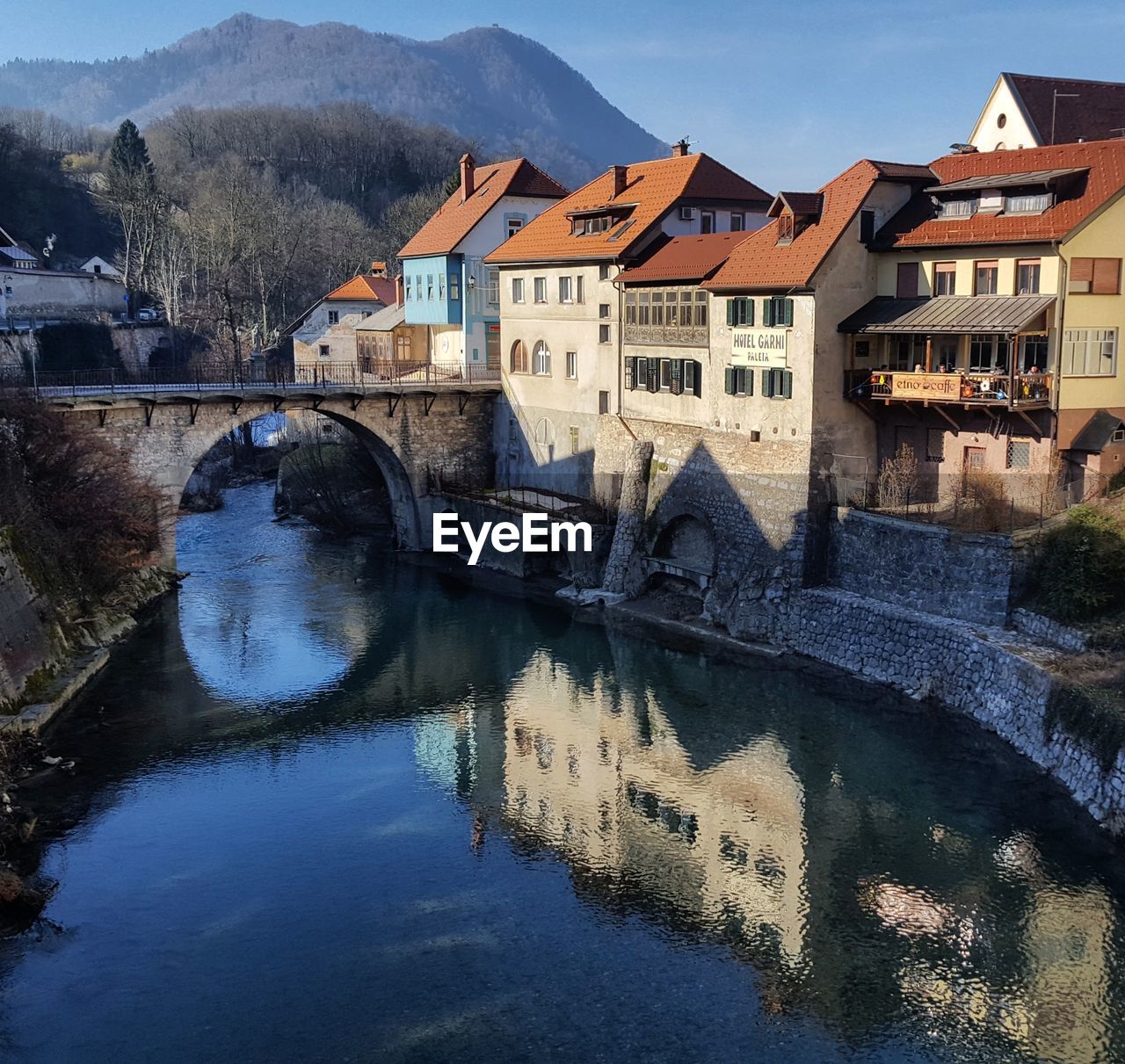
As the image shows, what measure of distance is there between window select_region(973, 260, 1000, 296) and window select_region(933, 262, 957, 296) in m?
0.56

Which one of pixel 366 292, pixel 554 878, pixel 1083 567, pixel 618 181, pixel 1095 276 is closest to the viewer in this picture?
pixel 554 878

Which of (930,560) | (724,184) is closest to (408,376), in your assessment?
(724,184)

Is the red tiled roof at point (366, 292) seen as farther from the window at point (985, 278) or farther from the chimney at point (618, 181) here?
the window at point (985, 278)

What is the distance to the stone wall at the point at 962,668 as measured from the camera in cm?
2092

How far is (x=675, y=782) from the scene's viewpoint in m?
23.2

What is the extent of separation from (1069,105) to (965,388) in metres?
16.3

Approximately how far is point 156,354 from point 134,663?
35003 millimetres

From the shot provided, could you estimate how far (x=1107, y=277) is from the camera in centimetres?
2741

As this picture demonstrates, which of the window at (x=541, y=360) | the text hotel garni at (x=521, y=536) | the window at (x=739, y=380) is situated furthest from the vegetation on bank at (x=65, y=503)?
the window at (x=739, y=380)

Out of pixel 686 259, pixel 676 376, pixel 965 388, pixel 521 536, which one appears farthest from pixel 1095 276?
pixel 521 536

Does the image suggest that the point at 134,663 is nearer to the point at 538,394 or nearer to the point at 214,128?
the point at 538,394

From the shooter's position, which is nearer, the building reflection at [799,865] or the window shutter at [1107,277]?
the building reflection at [799,865]

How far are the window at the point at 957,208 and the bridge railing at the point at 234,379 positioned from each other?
64.5ft

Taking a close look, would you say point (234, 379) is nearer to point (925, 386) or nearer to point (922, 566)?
point (925, 386)
